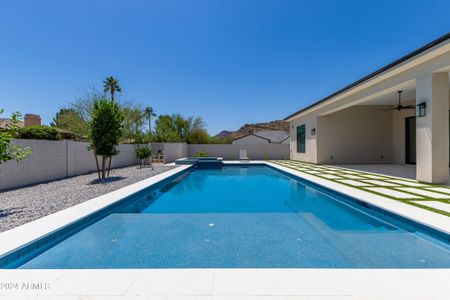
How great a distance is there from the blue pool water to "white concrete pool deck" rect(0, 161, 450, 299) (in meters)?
0.38

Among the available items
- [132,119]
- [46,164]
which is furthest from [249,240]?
[132,119]

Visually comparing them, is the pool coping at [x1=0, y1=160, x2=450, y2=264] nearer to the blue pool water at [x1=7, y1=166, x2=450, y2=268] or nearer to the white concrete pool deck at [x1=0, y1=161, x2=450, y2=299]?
the blue pool water at [x1=7, y1=166, x2=450, y2=268]

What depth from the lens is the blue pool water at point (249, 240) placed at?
8.72 ft

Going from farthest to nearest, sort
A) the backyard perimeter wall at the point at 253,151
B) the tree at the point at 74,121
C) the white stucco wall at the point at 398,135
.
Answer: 1. the backyard perimeter wall at the point at 253,151
2. the tree at the point at 74,121
3. the white stucco wall at the point at 398,135

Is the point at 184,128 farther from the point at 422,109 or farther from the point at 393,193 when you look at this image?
the point at 393,193

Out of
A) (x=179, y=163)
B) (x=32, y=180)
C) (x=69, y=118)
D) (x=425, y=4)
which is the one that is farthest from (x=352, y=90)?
(x=69, y=118)

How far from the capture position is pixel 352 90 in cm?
909

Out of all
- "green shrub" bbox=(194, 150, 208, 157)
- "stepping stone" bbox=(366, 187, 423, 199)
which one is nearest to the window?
"green shrub" bbox=(194, 150, 208, 157)

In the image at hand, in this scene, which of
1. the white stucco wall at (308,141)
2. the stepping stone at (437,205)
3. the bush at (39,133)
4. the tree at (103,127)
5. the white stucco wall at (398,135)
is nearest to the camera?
the stepping stone at (437,205)

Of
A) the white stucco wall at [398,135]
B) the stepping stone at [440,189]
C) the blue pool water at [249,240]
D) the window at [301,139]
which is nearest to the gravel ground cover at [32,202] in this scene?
the blue pool water at [249,240]

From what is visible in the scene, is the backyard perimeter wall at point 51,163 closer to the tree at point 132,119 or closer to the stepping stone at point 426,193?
the tree at point 132,119
